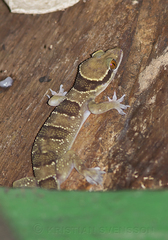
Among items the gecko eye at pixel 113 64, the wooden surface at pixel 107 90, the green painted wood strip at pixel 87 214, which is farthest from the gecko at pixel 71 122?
the green painted wood strip at pixel 87 214

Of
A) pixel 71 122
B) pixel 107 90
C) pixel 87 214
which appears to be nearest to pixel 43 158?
pixel 71 122

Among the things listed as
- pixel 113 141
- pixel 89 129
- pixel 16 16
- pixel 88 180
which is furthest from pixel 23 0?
pixel 88 180

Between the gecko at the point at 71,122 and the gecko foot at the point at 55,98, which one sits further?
the gecko foot at the point at 55,98

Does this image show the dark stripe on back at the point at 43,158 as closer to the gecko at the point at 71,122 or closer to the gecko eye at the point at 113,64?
the gecko at the point at 71,122

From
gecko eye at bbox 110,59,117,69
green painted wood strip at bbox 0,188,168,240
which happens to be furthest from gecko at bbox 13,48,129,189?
green painted wood strip at bbox 0,188,168,240

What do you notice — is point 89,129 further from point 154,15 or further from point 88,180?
point 154,15

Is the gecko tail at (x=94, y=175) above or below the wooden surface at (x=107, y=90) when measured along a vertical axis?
below

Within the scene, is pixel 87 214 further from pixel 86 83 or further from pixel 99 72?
pixel 99 72
